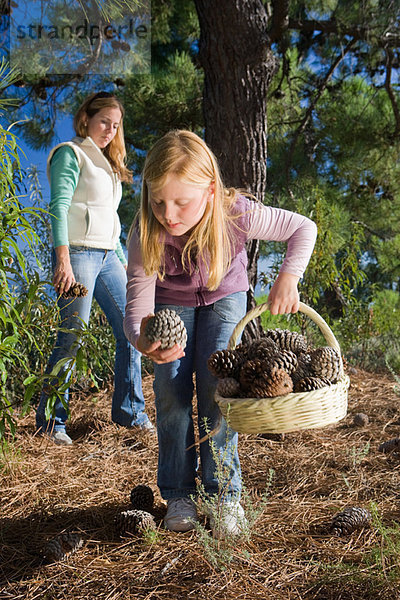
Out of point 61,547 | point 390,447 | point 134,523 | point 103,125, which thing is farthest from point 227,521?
point 103,125

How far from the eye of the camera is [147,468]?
2.29 meters

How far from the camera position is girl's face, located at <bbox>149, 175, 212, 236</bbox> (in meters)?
1.46

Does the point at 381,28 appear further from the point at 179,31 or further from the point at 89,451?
the point at 89,451

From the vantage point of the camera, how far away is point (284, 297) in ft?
4.96

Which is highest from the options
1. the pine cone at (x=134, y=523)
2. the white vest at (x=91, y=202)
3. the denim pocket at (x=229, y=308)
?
the white vest at (x=91, y=202)

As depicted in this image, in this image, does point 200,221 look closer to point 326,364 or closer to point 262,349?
point 262,349

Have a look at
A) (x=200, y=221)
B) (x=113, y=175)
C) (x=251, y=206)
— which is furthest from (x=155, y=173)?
(x=113, y=175)

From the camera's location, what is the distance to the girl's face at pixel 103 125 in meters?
2.59

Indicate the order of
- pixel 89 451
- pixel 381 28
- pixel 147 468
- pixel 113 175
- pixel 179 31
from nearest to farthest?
pixel 147 468, pixel 89 451, pixel 113 175, pixel 381 28, pixel 179 31

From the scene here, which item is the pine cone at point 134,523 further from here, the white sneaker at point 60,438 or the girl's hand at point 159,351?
the white sneaker at point 60,438

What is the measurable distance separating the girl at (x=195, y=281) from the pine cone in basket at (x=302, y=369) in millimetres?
139

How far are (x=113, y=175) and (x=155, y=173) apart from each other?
1.25m

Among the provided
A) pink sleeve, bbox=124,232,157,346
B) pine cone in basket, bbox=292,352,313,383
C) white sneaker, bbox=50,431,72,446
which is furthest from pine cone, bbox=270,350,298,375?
white sneaker, bbox=50,431,72,446

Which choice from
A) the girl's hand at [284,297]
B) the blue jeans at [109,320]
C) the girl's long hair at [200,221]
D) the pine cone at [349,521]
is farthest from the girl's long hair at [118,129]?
the pine cone at [349,521]
